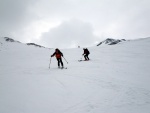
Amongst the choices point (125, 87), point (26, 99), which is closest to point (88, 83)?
point (125, 87)

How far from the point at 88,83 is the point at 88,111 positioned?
10.1 ft

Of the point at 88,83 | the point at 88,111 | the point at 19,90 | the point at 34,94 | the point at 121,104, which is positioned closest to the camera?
the point at 88,111

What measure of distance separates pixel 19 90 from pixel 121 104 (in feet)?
15.5

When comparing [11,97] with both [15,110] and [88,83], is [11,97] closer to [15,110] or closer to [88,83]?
[15,110]

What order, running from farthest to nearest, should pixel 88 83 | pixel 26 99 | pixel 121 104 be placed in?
1. pixel 88 83
2. pixel 26 99
3. pixel 121 104

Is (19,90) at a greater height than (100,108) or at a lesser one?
greater

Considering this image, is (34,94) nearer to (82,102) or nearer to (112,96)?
(82,102)

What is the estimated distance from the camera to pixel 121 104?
516cm

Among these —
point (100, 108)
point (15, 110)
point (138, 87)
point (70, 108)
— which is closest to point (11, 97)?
point (15, 110)

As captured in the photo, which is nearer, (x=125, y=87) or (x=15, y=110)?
(x=15, y=110)

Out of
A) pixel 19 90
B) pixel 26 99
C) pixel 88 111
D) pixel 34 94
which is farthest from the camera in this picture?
pixel 19 90

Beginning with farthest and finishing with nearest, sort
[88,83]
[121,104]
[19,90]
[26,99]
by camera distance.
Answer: [88,83] → [19,90] → [26,99] → [121,104]

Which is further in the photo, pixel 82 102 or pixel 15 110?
pixel 82 102

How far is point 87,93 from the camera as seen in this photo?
6320mm
